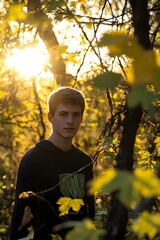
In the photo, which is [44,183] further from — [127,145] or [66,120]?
[127,145]

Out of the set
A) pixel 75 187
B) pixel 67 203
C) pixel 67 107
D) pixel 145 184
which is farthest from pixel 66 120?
pixel 145 184

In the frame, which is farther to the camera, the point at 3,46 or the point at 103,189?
the point at 3,46

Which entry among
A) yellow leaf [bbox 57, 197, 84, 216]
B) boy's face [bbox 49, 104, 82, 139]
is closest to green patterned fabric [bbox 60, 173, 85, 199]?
yellow leaf [bbox 57, 197, 84, 216]

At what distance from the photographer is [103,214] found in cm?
241

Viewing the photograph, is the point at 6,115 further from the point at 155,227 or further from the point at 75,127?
the point at 155,227

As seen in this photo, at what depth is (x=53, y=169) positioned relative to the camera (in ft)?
11.7

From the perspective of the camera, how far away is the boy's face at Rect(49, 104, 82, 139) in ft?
12.5

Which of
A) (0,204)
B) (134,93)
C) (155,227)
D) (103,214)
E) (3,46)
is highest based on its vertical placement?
(3,46)

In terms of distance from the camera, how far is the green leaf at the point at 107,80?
1076mm

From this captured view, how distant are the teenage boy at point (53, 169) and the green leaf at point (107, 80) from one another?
70.4 inches

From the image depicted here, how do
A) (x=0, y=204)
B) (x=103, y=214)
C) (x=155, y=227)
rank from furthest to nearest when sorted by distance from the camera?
1. (x=0, y=204)
2. (x=103, y=214)
3. (x=155, y=227)

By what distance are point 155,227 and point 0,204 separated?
765cm

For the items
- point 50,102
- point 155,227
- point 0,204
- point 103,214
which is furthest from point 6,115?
point 155,227

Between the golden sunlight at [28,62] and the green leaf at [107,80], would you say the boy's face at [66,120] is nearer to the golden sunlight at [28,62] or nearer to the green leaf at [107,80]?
the golden sunlight at [28,62]
